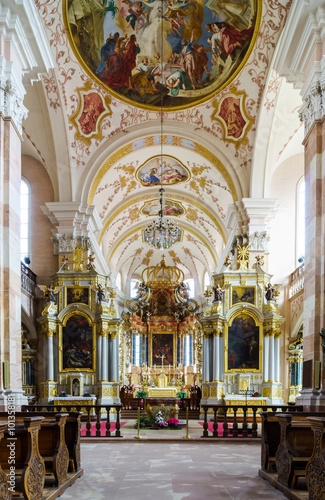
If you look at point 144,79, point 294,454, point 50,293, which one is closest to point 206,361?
point 50,293

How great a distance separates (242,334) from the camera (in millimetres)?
17922

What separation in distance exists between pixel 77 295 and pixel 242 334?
5.27 m

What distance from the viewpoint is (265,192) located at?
A: 1773cm

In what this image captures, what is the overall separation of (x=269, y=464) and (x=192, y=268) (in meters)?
26.2

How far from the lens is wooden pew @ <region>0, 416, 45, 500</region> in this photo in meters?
5.40

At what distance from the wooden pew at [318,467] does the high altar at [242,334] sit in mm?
11947

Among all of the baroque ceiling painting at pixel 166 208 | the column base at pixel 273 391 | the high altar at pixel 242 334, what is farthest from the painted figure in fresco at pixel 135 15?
the column base at pixel 273 391

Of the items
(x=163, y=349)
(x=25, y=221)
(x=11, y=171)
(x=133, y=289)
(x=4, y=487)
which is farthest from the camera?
(x=133, y=289)

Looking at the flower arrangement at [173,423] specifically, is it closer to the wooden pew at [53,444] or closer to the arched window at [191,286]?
the wooden pew at [53,444]

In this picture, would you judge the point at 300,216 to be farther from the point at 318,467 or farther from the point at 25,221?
the point at 318,467

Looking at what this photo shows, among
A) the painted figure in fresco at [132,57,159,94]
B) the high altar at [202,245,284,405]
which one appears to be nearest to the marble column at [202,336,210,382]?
the high altar at [202,245,284,405]

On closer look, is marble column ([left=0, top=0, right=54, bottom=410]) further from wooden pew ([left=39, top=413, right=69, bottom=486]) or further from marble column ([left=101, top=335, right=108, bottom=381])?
marble column ([left=101, top=335, right=108, bottom=381])

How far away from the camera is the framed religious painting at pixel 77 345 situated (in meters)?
17.6

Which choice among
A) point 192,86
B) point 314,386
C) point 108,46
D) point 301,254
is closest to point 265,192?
point 301,254
